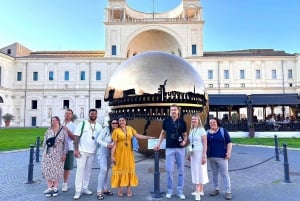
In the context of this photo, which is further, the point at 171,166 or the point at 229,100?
the point at 229,100

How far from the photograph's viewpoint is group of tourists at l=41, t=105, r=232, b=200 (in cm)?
570

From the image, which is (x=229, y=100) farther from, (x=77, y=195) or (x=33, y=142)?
(x=77, y=195)

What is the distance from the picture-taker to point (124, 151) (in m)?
5.75

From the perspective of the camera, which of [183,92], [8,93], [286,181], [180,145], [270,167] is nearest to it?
[180,145]

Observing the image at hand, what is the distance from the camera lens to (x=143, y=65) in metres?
8.52

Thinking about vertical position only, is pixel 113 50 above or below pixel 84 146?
above

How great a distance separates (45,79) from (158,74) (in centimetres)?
5569

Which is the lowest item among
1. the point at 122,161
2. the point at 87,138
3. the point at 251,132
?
the point at 251,132

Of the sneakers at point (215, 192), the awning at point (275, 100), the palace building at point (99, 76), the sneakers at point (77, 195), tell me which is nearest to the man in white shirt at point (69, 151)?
the sneakers at point (77, 195)

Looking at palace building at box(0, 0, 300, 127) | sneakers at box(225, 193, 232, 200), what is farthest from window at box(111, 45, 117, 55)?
sneakers at box(225, 193, 232, 200)

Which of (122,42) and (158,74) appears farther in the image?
(122,42)

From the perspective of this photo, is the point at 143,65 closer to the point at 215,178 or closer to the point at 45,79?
the point at 215,178

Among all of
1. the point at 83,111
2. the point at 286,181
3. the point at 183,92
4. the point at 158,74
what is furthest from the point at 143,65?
the point at 83,111

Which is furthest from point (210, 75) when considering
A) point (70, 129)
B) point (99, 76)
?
point (70, 129)
